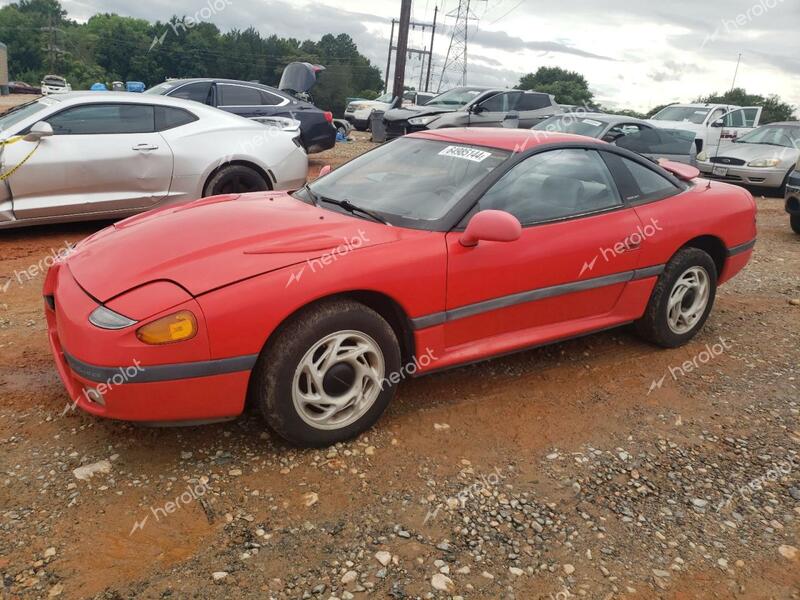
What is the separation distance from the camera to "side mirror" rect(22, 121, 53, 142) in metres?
5.69

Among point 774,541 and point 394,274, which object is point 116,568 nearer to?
point 394,274

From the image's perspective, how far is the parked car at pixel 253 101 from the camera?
973 centimetres

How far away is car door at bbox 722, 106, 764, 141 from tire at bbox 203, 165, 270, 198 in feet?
40.2

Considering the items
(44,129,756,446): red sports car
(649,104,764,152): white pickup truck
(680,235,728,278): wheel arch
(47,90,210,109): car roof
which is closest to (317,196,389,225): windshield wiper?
(44,129,756,446): red sports car

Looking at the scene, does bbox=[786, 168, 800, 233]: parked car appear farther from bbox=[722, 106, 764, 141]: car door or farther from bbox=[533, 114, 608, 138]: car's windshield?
bbox=[722, 106, 764, 141]: car door

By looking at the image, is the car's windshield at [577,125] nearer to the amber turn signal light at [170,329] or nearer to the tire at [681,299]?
the tire at [681,299]

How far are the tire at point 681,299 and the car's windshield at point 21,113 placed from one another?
18.3 ft

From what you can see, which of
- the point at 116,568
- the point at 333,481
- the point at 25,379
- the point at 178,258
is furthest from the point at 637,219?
the point at 25,379

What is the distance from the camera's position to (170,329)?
2516mm

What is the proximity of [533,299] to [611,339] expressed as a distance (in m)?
1.31

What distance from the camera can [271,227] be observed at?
10.2ft

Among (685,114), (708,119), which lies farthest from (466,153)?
(685,114)

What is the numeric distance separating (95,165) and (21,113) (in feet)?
3.05

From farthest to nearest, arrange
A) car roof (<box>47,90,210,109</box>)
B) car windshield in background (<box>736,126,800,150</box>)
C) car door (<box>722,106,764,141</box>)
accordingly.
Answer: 1. car door (<box>722,106,764,141</box>)
2. car windshield in background (<box>736,126,800,150</box>)
3. car roof (<box>47,90,210,109</box>)
